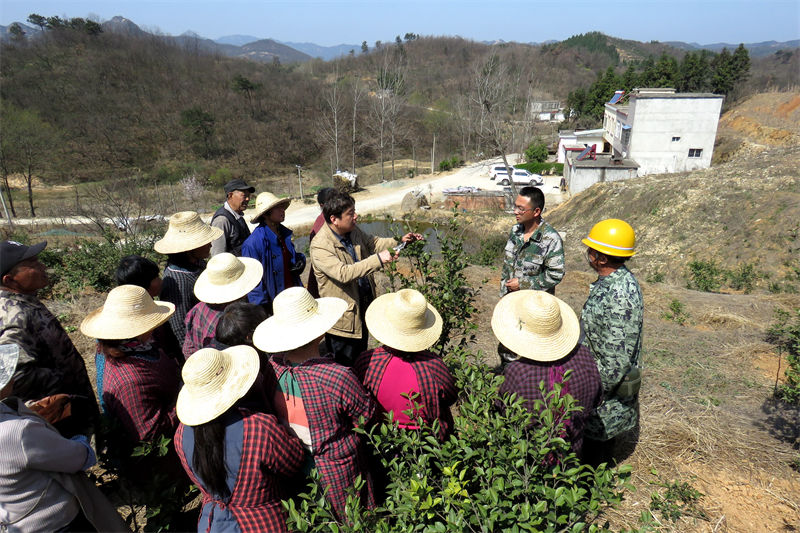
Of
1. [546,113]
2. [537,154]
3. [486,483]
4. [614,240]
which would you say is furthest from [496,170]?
[486,483]

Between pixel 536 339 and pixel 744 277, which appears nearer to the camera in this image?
pixel 536 339

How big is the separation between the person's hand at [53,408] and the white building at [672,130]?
30519 millimetres

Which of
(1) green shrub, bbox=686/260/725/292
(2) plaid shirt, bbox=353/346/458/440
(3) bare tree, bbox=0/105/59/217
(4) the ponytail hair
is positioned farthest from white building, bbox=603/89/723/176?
(3) bare tree, bbox=0/105/59/217

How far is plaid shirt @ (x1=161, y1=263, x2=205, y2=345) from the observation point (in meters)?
3.55

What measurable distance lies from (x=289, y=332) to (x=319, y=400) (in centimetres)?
44

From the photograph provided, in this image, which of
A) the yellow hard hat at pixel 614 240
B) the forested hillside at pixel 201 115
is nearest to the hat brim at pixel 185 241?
the yellow hard hat at pixel 614 240

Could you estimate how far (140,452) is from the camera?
239 centimetres

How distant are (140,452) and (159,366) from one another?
55cm

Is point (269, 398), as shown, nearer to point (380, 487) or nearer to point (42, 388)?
point (380, 487)

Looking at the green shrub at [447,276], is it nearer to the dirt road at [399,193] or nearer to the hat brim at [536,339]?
the hat brim at [536,339]

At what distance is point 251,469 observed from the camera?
206cm

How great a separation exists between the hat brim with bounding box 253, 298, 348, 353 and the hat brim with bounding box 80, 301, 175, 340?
2.67ft

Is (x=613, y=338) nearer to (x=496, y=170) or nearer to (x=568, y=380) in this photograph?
(x=568, y=380)

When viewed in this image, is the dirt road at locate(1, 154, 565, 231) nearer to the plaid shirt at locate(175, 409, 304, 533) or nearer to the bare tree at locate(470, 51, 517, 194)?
the bare tree at locate(470, 51, 517, 194)
